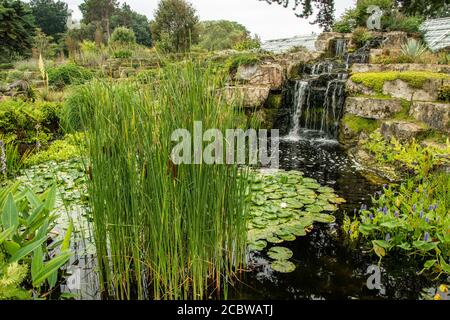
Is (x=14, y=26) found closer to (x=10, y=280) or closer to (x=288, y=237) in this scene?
(x=288, y=237)

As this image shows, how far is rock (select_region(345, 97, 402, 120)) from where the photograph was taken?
5.39 m

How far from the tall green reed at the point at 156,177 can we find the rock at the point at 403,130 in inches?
147

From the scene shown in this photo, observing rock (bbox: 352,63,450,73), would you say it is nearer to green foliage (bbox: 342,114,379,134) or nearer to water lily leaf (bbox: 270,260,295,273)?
green foliage (bbox: 342,114,379,134)

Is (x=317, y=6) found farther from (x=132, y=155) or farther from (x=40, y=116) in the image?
(x=132, y=155)

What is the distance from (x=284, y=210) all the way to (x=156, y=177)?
5.85 feet

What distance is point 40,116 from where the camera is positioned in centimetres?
605

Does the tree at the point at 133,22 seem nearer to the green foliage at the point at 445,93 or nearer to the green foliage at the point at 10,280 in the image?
the green foliage at the point at 445,93

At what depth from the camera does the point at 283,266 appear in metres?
2.24

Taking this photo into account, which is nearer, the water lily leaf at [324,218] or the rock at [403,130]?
the water lily leaf at [324,218]

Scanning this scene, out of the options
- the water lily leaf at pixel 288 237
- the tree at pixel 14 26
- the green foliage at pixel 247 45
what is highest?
the tree at pixel 14 26

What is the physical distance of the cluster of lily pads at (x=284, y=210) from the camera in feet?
8.12

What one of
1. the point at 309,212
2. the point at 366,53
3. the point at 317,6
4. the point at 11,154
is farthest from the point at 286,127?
the point at 317,6

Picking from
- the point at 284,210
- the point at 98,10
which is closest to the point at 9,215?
the point at 284,210

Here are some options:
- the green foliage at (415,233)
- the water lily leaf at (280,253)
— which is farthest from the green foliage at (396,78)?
the water lily leaf at (280,253)
